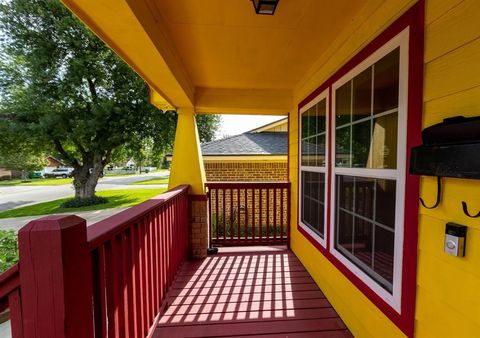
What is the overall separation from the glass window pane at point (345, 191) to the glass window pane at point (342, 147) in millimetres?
122

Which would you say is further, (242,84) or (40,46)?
(40,46)

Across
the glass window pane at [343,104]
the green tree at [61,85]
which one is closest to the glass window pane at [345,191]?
the glass window pane at [343,104]

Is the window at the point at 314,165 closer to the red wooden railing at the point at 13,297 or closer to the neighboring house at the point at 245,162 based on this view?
the red wooden railing at the point at 13,297

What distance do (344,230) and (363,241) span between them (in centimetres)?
26

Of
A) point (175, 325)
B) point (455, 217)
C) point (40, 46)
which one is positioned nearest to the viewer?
point (455, 217)

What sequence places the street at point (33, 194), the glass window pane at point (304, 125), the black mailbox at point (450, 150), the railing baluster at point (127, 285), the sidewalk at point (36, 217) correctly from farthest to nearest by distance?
the street at point (33, 194), the sidewalk at point (36, 217), the glass window pane at point (304, 125), the railing baluster at point (127, 285), the black mailbox at point (450, 150)

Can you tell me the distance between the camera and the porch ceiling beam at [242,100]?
3352 millimetres

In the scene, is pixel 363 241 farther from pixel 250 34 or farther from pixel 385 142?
pixel 250 34

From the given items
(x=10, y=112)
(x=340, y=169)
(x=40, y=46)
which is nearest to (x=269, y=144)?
(x=340, y=169)

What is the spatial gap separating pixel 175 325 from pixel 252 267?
4.03ft

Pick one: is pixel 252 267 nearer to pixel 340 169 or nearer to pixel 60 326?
pixel 340 169

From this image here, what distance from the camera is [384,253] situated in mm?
1504

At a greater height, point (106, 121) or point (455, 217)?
point (106, 121)

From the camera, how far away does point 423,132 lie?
107 cm
